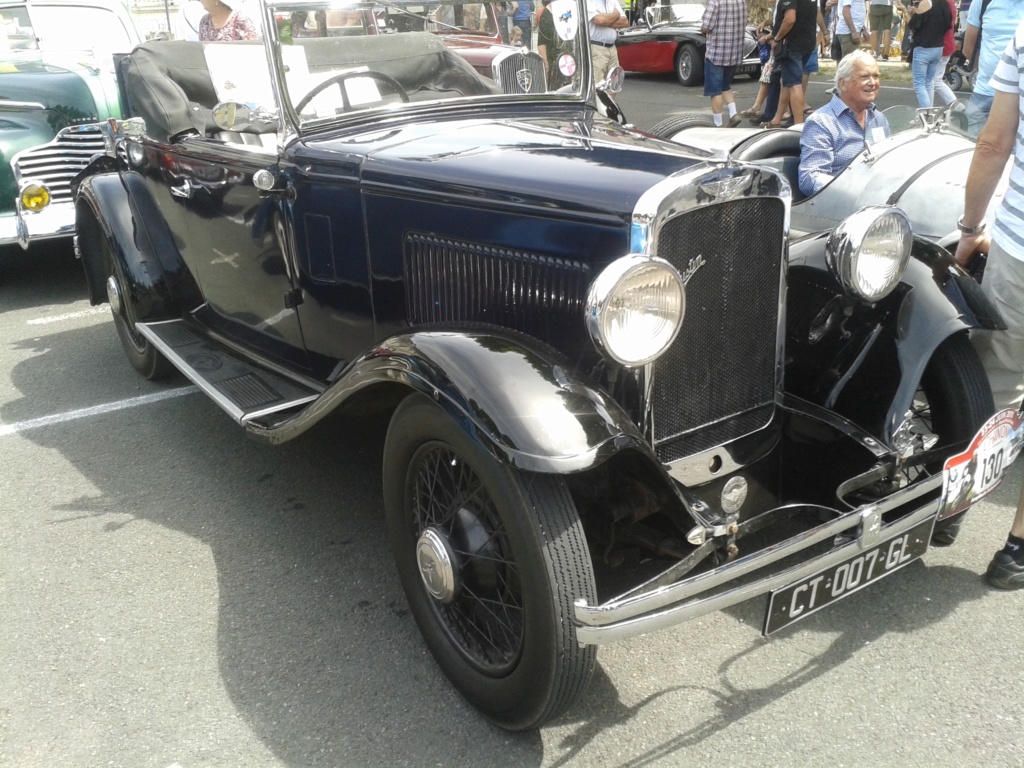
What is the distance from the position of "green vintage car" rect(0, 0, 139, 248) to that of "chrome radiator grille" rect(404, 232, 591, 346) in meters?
3.95

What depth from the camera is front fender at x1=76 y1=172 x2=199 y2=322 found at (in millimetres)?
4180

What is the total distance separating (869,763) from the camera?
212cm

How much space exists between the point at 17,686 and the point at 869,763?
2.13 meters

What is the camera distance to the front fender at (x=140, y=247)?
418 cm

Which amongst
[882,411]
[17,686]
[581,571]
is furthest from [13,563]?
[882,411]

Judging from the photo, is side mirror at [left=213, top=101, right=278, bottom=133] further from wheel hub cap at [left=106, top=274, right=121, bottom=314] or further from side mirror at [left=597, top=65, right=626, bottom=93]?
wheel hub cap at [left=106, top=274, right=121, bottom=314]

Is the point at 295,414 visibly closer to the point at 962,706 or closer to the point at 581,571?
the point at 581,571

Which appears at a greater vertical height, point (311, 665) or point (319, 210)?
point (319, 210)

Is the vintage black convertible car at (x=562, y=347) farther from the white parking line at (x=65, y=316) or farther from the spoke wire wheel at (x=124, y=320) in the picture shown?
the white parking line at (x=65, y=316)

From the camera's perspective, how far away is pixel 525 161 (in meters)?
2.53

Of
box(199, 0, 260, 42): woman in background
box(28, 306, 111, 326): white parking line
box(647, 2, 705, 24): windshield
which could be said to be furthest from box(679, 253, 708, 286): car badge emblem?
box(647, 2, 705, 24): windshield

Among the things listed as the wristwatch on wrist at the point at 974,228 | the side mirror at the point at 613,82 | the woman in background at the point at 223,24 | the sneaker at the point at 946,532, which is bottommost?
the sneaker at the point at 946,532

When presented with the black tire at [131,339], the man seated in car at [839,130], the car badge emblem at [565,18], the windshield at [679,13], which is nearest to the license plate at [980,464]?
the car badge emblem at [565,18]

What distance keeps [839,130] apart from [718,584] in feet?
10.8
